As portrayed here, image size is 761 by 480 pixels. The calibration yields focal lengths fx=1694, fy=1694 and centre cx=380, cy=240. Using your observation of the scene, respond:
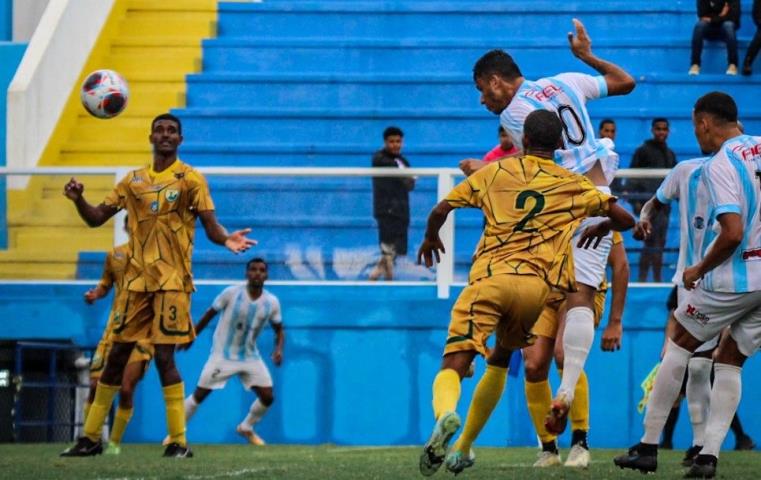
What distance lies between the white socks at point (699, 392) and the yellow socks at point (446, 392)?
11.3ft

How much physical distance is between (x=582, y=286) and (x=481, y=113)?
9.44m

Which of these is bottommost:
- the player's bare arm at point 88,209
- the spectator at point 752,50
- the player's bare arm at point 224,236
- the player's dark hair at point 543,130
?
the player's bare arm at point 224,236

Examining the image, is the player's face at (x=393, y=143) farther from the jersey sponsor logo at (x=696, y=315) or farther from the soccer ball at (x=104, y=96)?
the jersey sponsor logo at (x=696, y=315)

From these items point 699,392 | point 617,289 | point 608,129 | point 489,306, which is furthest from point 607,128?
point 489,306

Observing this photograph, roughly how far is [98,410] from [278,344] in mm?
4408

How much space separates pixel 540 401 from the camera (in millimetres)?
9461

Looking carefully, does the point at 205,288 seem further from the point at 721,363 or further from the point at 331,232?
the point at 721,363

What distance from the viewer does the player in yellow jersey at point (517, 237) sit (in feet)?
25.4

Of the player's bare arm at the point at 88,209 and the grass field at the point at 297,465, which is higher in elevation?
the player's bare arm at the point at 88,209

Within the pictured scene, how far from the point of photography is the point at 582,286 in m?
9.59

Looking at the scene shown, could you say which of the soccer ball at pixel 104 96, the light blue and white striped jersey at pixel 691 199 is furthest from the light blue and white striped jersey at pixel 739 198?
the soccer ball at pixel 104 96

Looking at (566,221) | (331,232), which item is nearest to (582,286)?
(566,221)

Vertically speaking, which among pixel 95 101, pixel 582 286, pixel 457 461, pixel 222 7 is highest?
pixel 222 7

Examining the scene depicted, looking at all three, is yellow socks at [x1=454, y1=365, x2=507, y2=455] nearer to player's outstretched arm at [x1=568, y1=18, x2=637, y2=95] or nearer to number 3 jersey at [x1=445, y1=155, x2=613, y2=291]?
number 3 jersey at [x1=445, y1=155, x2=613, y2=291]
